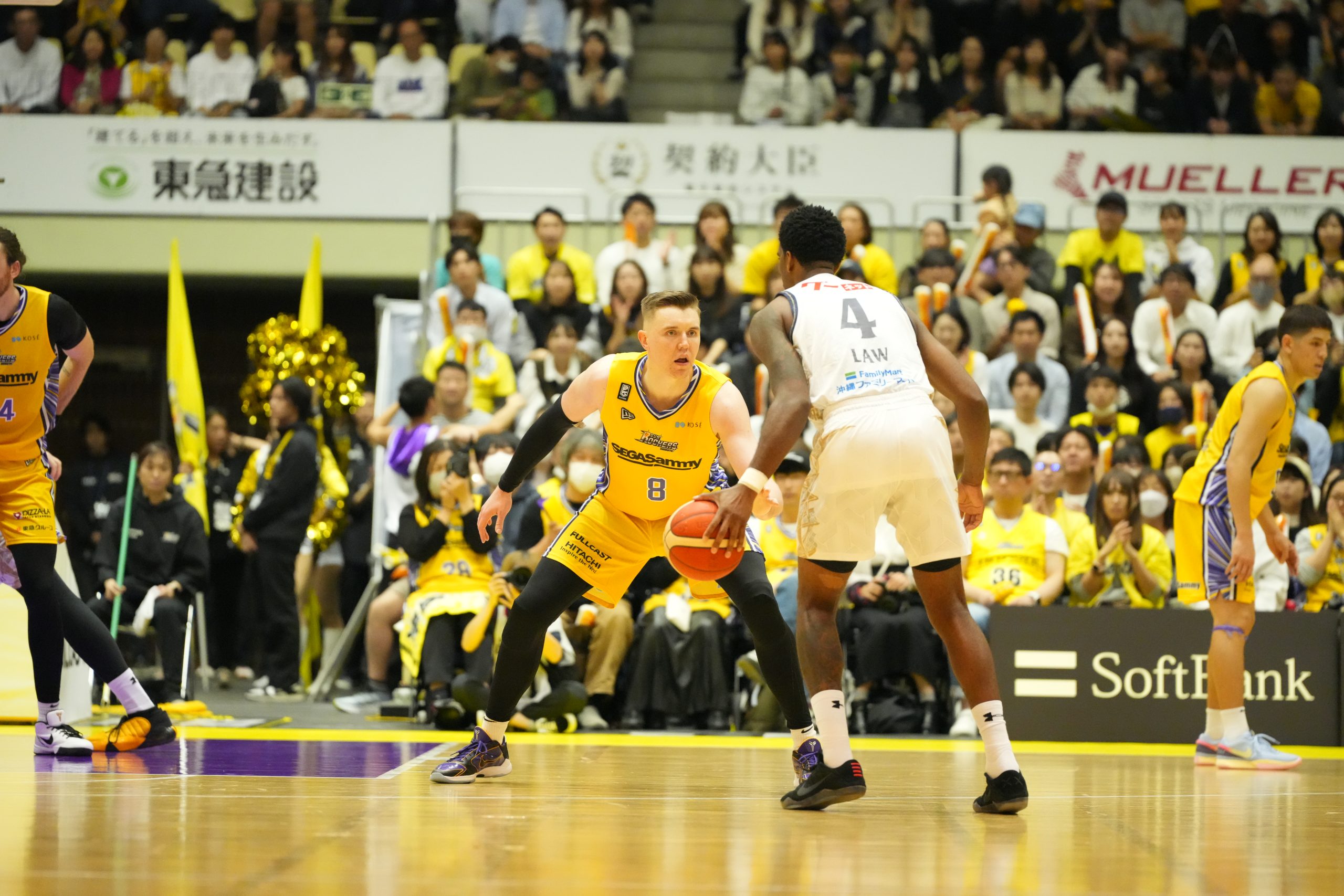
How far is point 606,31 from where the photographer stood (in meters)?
14.7

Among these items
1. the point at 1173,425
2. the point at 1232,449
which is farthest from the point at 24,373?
the point at 1173,425

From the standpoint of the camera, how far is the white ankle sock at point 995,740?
468cm

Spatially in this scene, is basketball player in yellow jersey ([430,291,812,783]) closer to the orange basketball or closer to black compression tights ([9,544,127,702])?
the orange basketball

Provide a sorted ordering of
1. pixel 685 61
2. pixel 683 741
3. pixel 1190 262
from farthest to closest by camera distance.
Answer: pixel 685 61
pixel 1190 262
pixel 683 741

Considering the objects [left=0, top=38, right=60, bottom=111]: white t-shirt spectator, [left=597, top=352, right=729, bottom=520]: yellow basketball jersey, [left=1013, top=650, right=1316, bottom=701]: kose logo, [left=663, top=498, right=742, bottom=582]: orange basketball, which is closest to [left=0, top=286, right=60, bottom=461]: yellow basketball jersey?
[left=597, top=352, right=729, bottom=520]: yellow basketball jersey

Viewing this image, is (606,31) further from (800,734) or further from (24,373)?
(800,734)

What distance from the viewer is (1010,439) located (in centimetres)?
916

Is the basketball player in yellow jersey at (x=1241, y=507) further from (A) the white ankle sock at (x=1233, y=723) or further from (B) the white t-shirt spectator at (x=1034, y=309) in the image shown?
(B) the white t-shirt spectator at (x=1034, y=309)

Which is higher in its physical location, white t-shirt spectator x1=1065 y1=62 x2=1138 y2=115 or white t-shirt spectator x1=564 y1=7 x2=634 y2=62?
white t-shirt spectator x1=564 y1=7 x2=634 y2=62

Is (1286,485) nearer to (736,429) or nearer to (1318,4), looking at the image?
(736,429)

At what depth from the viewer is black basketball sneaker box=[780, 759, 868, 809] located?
469 cm

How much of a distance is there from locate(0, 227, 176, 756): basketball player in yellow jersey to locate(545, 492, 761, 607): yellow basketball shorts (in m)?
2.19

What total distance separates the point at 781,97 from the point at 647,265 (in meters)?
3.48

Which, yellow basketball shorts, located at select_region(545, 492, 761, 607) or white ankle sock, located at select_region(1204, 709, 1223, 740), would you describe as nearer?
yellow basketball shorts, located at select_region(545, 492, 761, 607)
